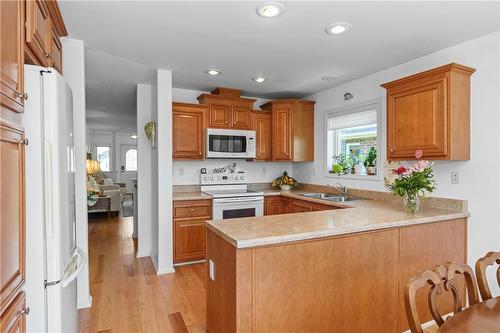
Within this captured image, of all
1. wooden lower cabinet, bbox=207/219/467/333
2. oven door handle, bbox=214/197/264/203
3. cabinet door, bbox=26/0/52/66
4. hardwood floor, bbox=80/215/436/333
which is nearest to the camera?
cabinet door, bbox=26/0/52/66

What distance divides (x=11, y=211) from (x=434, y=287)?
1.74 m

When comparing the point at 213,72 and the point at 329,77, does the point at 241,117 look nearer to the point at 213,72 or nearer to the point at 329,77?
the point at 213,72

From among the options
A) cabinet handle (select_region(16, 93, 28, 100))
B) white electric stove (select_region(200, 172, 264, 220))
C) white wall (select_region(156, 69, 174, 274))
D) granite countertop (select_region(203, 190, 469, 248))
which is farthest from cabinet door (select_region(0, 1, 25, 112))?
white electric stove (select_region(200, 172, 264, 220))

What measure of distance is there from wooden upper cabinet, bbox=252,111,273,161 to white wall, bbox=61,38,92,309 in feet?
8.07

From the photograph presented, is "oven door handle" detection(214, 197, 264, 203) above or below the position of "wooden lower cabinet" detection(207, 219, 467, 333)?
above

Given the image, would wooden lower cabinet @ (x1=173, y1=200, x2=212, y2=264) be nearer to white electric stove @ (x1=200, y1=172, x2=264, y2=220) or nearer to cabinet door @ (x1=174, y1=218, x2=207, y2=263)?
cabinet door @ (x1=174, y1=218, x2=207, y2=263)

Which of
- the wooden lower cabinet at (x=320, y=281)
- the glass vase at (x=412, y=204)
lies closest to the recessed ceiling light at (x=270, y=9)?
the wooden lower cabinet at (x=320, y=281)

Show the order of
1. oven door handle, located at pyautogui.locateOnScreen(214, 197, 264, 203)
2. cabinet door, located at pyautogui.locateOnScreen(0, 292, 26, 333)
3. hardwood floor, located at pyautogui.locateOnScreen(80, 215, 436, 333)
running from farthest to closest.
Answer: oven door handle, located at pyautogui.locateOnScreen(214, 197, 264, 203) < hardwood floor, located at pyautogui.locateOnScreen(80, 215, 436, 333) < cabinet door, located at pyautogui.locateOnScreen(0, 292, 26, 333)

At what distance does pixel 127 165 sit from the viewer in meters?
11.1

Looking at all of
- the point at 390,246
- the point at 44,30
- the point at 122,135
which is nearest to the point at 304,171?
the point at 390,246

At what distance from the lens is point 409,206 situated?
2.56 metres

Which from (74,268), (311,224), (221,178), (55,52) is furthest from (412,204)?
(55,52)

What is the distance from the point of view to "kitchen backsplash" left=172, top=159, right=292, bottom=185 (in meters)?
4.33

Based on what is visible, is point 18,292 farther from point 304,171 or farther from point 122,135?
point 122,135
